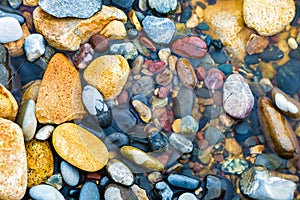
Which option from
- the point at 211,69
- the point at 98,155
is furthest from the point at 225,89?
the point at 98,155

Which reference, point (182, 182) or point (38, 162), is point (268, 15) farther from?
point (38, 162)

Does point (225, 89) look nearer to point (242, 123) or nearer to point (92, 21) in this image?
point (242, 123)

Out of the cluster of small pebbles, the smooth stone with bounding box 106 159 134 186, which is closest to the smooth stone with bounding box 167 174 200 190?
the cluster of small pebbles

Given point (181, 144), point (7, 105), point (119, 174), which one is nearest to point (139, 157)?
point (119, 174)

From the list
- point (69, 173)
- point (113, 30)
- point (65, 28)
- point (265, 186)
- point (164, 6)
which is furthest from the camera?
point (164, 6)

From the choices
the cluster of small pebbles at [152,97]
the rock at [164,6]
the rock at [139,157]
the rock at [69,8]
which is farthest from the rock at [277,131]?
the rock at [69,8]

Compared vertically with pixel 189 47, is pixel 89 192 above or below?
below

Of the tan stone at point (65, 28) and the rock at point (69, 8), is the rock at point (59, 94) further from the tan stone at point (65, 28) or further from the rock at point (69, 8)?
the rock at point (69, 8)
